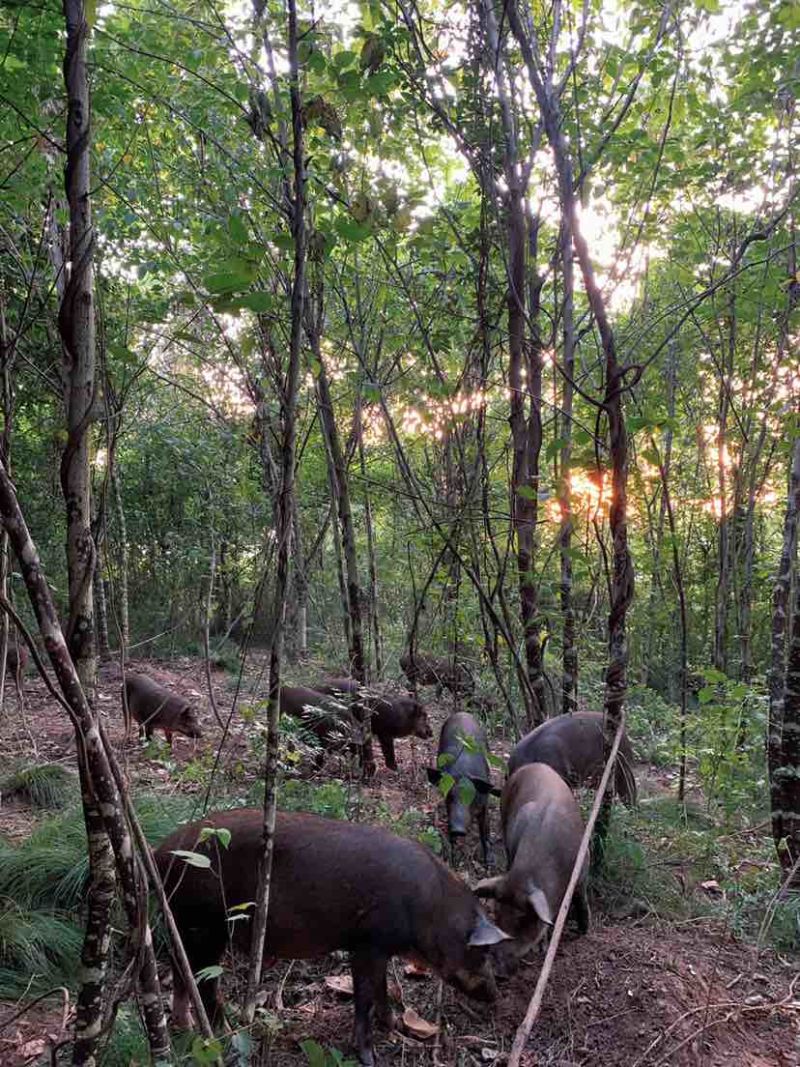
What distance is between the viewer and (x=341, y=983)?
391 cm

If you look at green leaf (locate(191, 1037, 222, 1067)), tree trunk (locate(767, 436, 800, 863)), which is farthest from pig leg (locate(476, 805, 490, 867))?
green leaf (locate(191, 1037, 222, 1067))

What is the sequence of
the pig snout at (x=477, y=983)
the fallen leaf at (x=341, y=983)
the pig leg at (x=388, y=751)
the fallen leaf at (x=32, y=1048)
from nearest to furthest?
the fallen leaf at (x=32, y=1048), the pig snout at (x=477, y=983), the fallen leaf at (x=341, y=983), the pig leg at (x=388, y=751)

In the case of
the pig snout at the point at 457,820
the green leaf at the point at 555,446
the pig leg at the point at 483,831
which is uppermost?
the green leaf at the point at 555,446

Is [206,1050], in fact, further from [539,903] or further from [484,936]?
[539,903]

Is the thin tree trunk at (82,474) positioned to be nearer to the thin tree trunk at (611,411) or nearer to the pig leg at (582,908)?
the thin tree trunk at (611,411)

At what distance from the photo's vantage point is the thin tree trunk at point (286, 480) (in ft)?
7.54

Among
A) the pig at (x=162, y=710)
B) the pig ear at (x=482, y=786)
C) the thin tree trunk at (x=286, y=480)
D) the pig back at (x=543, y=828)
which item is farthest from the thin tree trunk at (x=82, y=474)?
the pig at (x=162, y=710)

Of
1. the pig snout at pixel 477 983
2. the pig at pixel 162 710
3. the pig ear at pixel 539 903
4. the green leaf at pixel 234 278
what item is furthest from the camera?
the pig at pixel 162 710

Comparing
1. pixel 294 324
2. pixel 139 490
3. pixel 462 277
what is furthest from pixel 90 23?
pixel 139 490

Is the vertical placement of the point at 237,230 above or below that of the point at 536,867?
above

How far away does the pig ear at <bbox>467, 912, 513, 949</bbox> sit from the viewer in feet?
11.1

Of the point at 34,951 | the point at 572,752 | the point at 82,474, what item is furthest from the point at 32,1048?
the point at 572,752

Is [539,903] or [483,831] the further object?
[483,831]

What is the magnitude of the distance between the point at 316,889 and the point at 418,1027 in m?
0.90
